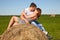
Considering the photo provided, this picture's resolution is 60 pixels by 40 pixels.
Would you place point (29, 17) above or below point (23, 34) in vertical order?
below

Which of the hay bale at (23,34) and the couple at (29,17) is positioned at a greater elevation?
the hay bale at (23,34)

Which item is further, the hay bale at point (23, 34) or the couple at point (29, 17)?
the couple at point (29, 17)

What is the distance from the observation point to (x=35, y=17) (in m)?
8.80

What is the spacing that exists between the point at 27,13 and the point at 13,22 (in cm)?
62

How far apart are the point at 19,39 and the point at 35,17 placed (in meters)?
1.79

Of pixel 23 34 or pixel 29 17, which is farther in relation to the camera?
pixel 29 17

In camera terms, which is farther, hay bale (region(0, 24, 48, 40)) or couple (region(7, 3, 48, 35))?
couple (region(7, 3, 48, 35))

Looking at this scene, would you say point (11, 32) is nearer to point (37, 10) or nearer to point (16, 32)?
point (16, 32)

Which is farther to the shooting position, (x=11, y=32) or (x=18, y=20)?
(x=18, y=20)

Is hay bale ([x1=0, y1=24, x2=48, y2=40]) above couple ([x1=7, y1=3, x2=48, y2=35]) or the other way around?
above

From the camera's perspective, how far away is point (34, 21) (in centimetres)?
902

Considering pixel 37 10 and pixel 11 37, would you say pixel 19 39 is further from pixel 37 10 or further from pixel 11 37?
pixel 37 10

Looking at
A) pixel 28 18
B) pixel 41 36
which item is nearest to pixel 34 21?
pixel 28 18

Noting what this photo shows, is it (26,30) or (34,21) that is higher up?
(26,30)
